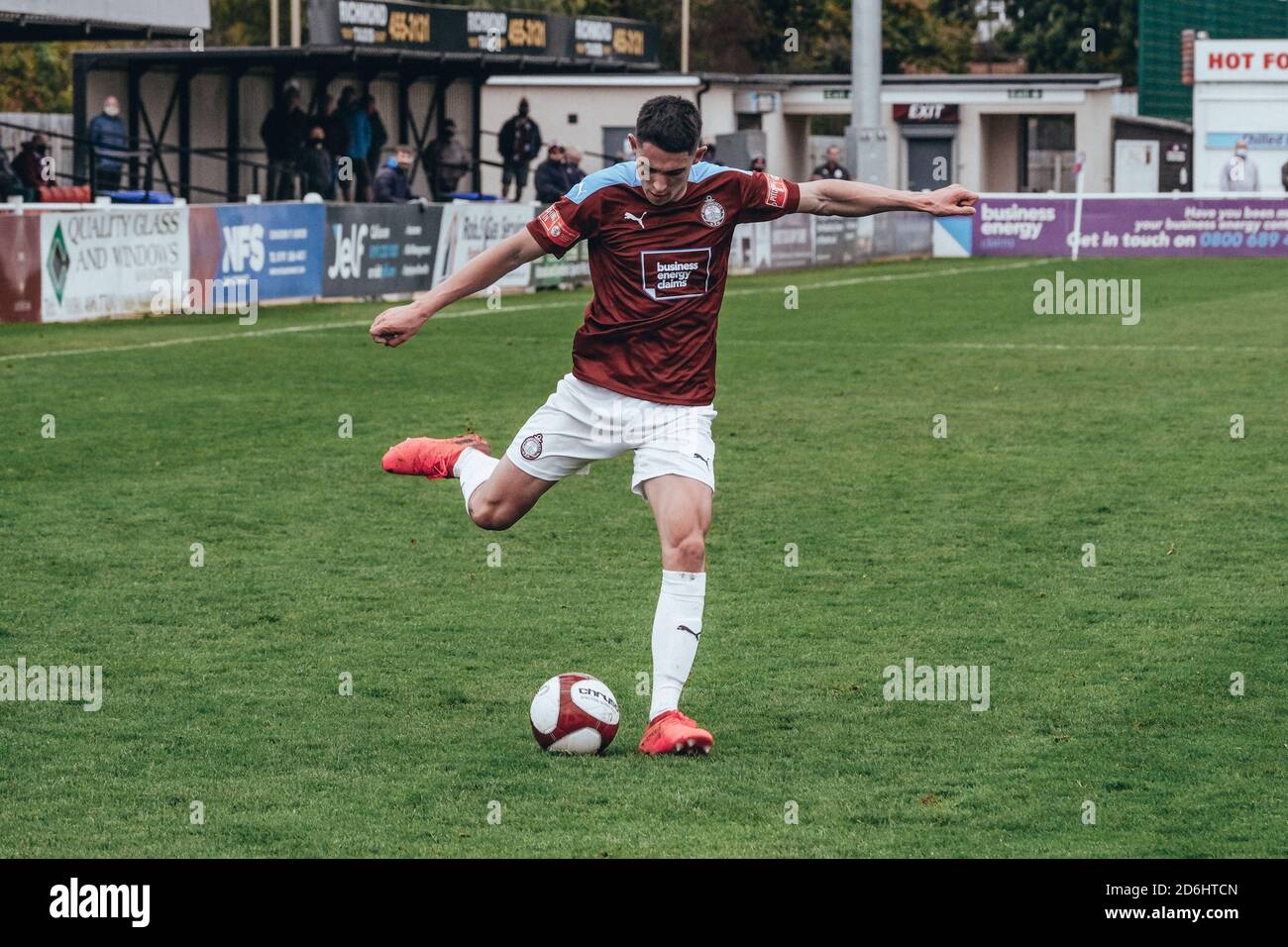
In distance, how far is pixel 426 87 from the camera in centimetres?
3809

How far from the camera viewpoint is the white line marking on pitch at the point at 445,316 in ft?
60.1

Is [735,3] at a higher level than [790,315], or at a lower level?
higher

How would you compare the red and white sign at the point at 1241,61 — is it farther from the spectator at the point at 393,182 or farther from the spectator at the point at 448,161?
the spectator at the point at 393,182

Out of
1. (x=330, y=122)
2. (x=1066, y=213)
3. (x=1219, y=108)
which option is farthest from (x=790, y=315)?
(x=1219, y=108)

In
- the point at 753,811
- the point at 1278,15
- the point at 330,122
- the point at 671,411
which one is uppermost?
the point at 1278,15

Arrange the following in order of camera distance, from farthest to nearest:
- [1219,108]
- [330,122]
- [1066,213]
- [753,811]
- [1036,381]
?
[1219,108]
[1066,213]
[330,122]
[1036,381]
[753,811]

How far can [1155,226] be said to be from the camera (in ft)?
120

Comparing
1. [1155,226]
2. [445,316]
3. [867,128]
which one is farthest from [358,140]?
[1155,226]

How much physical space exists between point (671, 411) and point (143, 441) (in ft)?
24.4

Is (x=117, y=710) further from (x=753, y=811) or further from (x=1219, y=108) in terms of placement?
(x=1219, y=108)

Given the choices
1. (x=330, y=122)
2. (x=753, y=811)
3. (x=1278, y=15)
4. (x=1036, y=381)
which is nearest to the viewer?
(x=753, y=811)

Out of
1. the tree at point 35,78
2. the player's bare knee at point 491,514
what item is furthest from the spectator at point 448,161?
the tree at point 35,78

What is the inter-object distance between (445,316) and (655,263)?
56.2 ft

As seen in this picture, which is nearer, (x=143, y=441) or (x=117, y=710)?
(x=117, y=710)
